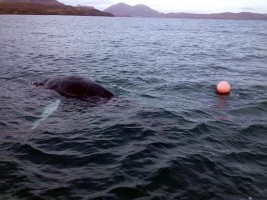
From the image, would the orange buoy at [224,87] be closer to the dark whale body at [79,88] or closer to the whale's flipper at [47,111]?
the dark whale body at [79,88]

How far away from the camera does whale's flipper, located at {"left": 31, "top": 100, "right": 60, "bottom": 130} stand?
10.6 m

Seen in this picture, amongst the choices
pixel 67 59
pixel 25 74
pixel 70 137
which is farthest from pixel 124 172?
pixel 67 59

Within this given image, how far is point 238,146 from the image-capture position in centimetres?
956

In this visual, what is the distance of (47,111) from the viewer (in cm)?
1158

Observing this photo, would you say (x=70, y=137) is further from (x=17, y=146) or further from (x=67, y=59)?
(x=67, y=59)

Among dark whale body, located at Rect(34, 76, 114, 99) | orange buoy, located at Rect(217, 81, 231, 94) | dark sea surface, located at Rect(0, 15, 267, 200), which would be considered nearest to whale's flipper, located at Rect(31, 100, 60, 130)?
dark sea surface, located at Rect(0, 15, 267, 200)

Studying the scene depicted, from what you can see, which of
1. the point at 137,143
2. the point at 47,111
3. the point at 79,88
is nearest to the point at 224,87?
the point at 79,88

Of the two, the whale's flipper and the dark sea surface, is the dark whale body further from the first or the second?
the whale's flipper

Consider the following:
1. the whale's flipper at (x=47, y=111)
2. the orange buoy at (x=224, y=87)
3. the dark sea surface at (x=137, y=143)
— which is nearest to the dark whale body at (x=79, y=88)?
the dark sea surface at (x=137, y=143)

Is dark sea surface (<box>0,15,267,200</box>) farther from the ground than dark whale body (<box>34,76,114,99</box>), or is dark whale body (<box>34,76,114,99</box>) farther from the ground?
dark whale body (<box>34,76,114,99</box>)

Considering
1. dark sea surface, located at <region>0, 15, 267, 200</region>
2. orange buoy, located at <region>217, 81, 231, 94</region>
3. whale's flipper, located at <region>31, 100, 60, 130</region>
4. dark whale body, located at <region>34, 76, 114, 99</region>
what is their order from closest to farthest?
1. dark sea surface, located at <region>0, 15, 267, 200</region>
2. whale's flipper, located at <region>31, 100, 60, 130</region>
3. dark whale body, located at <region>34, 76, 114, 99</region>
4. orange buoy, located at <region>217, 81, 231, 94</region>

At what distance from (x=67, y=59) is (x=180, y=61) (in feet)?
33.9

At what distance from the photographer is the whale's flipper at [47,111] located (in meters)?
10.6

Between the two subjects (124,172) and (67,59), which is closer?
(124,172)
